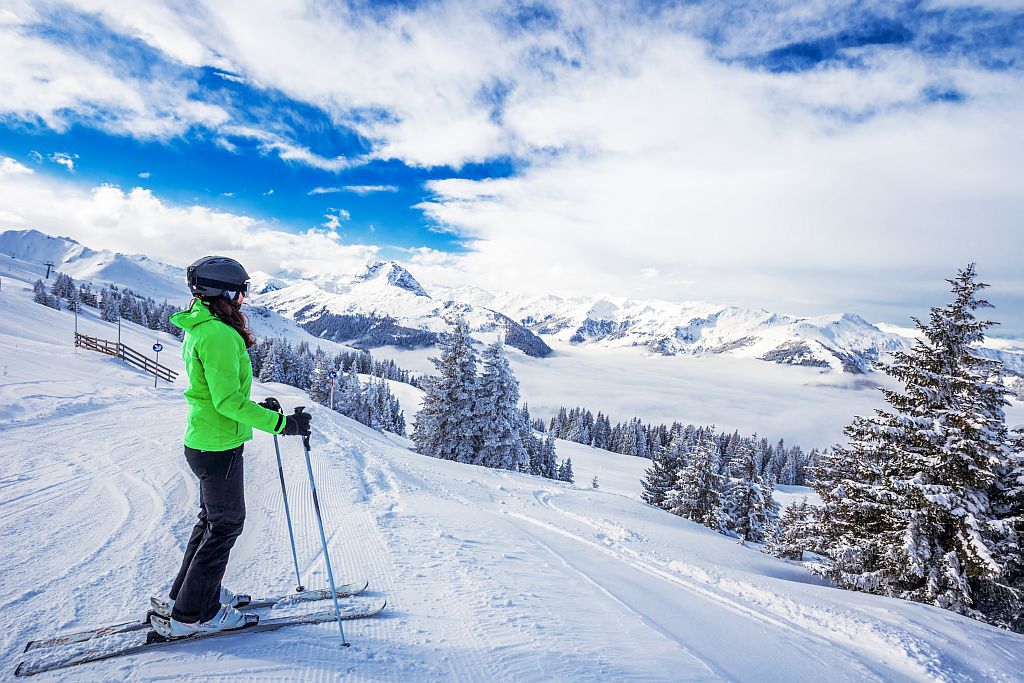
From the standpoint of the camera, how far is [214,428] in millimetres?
3314

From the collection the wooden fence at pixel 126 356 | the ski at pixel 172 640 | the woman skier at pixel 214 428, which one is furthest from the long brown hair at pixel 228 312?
the wooden fence at pixel 126 356

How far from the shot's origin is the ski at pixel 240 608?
3.12 meters

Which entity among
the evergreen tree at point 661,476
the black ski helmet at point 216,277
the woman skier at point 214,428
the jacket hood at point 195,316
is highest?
the black ski helmet at point 216,277

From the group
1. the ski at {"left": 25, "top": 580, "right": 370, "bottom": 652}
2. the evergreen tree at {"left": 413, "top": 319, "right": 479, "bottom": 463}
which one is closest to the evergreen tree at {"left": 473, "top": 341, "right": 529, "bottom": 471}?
the evergreen tree at {"left": 413, "top": 319, "right": 479, "bottom": 463}

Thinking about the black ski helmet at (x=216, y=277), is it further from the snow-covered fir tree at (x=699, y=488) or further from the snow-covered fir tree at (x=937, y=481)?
the snow-covered fir tree at (x=699, y=488)

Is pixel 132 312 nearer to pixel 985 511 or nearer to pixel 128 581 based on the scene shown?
pixel 128 581

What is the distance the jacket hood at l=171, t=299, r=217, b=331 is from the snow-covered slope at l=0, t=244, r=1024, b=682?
2.29 metres

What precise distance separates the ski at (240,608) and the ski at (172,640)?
7.2 inches

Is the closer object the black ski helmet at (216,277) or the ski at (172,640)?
the ski at (172,640)

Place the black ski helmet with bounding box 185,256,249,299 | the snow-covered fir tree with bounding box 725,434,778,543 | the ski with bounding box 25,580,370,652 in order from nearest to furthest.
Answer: the ski with bounding box 25,580,370,652, the black ski helmet with bounding box 185,256,249,299, the snow-covered fir tree with bounding box 725,434,778,543

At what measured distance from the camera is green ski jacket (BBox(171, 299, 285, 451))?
3.16 meters

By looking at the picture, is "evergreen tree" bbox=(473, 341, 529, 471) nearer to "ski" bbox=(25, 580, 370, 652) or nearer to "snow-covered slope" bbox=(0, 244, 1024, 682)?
"snow-covered slope" bbox=(0, 244, 1024, 682)

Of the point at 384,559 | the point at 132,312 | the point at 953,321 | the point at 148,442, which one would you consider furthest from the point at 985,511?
the point at 132,312

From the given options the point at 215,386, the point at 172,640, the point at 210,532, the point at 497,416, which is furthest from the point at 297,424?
the point at 497,416
